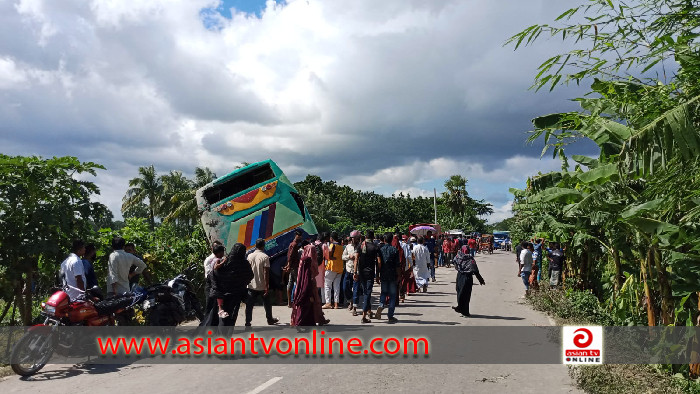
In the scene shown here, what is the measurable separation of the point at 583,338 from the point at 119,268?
23.7 feet

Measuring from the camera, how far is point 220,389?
6391 mm

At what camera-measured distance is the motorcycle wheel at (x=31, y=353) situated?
705 cm

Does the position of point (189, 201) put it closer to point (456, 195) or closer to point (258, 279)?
point (258, 279)

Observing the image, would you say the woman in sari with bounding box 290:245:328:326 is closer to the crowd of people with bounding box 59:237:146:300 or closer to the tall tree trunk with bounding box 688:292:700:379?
the crowd of people with bounding box 59:237:146:300

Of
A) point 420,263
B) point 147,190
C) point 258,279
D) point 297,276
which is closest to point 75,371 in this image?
point 258,279

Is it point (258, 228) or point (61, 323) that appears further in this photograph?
point (258, 228)

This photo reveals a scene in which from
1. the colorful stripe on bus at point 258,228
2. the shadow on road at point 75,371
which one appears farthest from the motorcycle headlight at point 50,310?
the colorful stripe on bus at point 258,228

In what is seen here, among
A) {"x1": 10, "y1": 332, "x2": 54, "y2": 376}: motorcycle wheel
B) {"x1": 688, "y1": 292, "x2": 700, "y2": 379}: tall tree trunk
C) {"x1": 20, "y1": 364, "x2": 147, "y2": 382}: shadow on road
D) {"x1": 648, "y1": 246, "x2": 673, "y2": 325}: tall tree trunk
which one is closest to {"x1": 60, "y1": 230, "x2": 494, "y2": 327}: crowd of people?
{"x1": 10, "y1": 332, "x2": 54, "y2": 376}: motorcycle wheel

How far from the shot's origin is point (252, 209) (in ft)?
47.6

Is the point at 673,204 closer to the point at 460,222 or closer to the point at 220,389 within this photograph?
the point at 220,389

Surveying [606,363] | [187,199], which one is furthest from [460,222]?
[606,363]

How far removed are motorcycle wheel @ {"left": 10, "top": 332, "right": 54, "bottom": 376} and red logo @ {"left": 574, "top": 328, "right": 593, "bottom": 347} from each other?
282 inches

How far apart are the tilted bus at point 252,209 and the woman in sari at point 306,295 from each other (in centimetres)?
458

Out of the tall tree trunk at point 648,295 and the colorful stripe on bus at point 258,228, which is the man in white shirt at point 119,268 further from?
the tall tree trunk at point 648,295
